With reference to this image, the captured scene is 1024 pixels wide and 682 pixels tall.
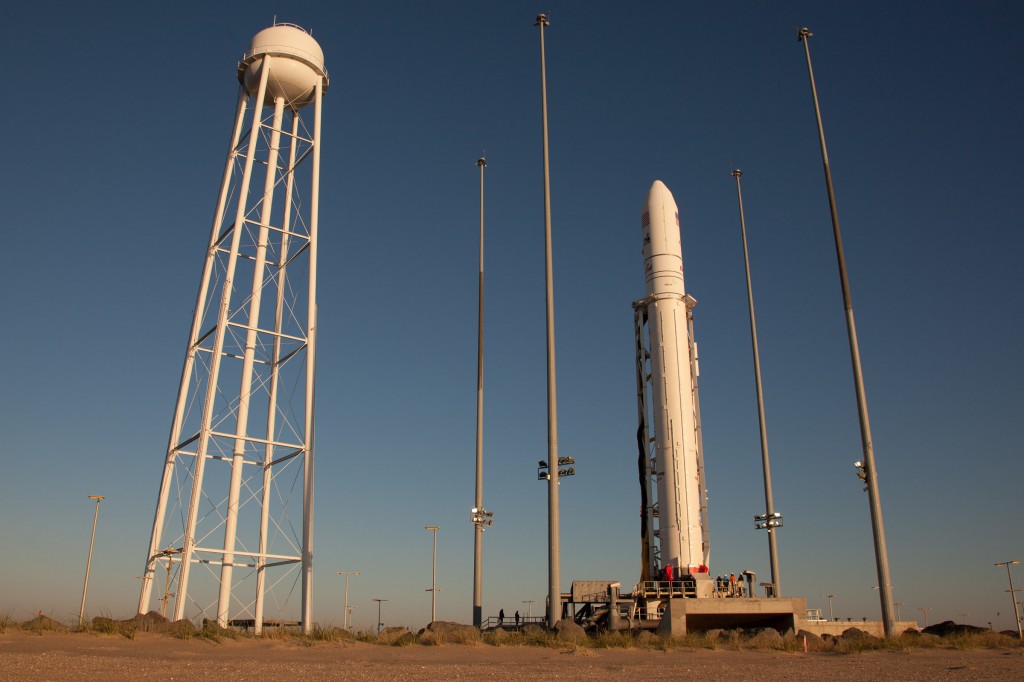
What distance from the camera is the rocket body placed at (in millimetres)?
34875

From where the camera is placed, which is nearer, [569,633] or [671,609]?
[569,633]

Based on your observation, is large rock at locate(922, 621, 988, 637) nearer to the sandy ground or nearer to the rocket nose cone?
the sandy ground

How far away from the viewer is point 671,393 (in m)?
36.6

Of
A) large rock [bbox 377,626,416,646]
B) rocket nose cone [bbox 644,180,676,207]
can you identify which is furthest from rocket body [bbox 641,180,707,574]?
large rock [bbox 377,626,416,646]

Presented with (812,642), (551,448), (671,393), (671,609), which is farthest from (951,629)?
(551,448)

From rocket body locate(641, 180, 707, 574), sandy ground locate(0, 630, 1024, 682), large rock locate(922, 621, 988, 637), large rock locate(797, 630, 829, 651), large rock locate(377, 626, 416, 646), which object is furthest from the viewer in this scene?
rocket body locate(641, 180, 707, 574)

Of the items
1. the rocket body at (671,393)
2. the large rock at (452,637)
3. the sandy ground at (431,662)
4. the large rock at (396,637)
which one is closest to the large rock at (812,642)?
the sandy ground at (431,662)

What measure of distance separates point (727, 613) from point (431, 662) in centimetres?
1498

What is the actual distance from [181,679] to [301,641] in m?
7.49

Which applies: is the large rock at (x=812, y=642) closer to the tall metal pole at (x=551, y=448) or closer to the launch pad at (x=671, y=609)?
the launch pad at (x=671, y=609)

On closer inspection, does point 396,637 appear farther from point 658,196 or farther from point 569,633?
point 658,196

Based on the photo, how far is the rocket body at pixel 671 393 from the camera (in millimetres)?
34875

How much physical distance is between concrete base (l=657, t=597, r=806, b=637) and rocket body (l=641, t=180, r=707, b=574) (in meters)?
3.15

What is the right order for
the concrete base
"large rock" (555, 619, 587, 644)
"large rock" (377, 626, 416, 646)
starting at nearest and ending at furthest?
"large rock" (377, 626, 416, 646) → "large rock" (555, 619, 587, 644) → the concrete base
